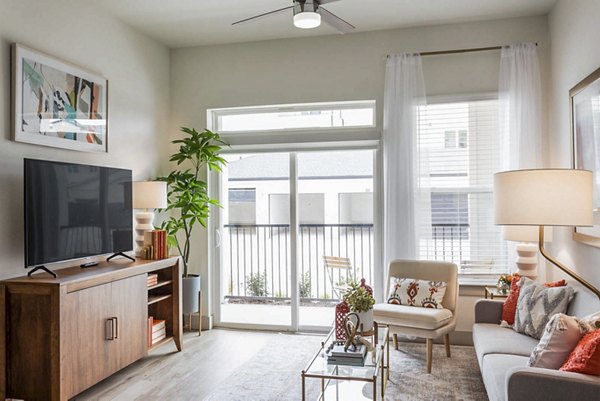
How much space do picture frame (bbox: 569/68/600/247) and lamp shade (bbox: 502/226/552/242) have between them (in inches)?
11.6

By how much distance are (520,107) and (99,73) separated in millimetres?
3730

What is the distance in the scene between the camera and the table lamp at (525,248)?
12.3 ft

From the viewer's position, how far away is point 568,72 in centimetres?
368

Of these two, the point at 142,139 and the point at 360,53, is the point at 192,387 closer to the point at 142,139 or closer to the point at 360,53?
the point at 142,139

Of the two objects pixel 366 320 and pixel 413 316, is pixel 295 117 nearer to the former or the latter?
pixel 413 316

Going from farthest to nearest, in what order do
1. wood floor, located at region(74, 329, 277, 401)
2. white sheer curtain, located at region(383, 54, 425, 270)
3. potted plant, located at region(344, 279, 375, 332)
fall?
white sheer curtain, located at region(383, 54, 425, 270), wood floor, located at region(74, 329, 277, 401), potted plant, located at region(344, 279, 375, 332)

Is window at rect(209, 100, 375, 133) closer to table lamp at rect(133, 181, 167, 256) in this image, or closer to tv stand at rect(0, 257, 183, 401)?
table lamp at rect(133, 181, 167, 256)

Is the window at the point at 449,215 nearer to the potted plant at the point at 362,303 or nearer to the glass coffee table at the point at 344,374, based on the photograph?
the potted plant at the point at 362,303

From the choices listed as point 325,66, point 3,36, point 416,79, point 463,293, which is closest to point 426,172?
point 416,79

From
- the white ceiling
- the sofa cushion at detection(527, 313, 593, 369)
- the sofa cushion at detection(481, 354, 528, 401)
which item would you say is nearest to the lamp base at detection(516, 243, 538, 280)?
the sofa cushion at detection(481, 354, 528, 401)

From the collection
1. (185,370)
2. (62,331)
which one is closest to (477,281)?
(185,370)

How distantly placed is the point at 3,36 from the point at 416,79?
3359 mm

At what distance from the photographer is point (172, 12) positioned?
13.7ft

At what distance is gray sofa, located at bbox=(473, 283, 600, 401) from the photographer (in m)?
1.94
